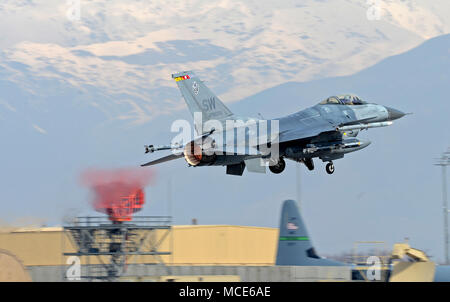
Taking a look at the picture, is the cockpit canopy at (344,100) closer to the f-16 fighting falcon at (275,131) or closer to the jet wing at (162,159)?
the f-16 fighting falcon at (275,131)

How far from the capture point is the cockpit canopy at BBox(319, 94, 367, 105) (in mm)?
39219

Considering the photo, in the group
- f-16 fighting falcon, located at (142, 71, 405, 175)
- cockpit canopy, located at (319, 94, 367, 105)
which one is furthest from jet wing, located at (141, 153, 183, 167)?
cockpit canopy, located at (319, 94, 367, 105)

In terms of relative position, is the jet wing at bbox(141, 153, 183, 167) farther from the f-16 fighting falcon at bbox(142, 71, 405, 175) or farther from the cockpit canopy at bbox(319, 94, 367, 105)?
the cockpit canopy at bbox(319, 94, 367, 105)

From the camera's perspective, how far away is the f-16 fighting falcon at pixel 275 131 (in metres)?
35.2

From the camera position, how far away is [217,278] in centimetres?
4009

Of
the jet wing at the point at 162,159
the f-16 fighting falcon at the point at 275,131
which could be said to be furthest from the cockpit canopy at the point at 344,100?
the jet wing at the point at 162,159

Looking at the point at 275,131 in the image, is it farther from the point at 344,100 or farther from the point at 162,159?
the point at 162,159

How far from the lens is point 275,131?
36812 mm

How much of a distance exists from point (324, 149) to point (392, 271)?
7.24 m

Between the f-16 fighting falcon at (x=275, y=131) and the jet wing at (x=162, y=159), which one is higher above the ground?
the f-16 fighting falcon at (x=275, y=131)
